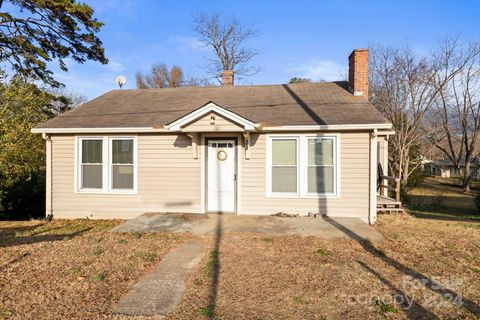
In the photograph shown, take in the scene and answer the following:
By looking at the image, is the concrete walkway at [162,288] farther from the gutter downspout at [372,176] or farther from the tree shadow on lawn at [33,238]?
the gutter downspout at [372,176]

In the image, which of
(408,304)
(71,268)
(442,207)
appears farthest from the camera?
(442,207)

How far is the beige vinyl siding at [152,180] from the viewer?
9250 millimetres

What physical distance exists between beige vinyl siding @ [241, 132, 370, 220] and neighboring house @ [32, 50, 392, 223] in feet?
0.09

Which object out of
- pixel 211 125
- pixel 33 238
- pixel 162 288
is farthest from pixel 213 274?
pixel 33 238

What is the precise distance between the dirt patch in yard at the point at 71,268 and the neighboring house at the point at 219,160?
1.81 meters

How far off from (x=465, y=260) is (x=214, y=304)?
4.71 meters

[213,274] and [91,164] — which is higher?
[91,164]

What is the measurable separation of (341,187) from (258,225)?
2645 mm

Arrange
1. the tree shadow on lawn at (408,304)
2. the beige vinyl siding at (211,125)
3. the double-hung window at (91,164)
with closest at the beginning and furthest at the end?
the tree shadow on lawn at (408,304), the beige vinyl siding at (211,125), the double-hung window at (91,164)

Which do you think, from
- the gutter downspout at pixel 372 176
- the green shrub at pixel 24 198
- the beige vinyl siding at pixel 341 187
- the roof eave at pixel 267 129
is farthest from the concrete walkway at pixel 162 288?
the green shrub at pixel 24 198

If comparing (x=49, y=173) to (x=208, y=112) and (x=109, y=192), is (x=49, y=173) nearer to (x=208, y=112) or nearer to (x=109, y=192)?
(x=109, y=192)

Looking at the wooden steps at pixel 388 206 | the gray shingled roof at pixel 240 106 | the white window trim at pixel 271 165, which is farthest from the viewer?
the wooden steps at pixel 388 206

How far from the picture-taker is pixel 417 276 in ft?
15.9

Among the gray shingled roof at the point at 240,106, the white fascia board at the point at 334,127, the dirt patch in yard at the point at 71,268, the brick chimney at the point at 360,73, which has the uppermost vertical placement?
the brick chimney at the point at 360,73
